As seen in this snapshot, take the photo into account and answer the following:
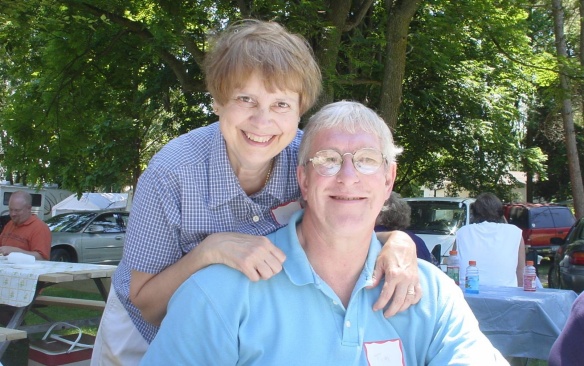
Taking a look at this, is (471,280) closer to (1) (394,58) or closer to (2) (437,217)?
(2) (437,217)

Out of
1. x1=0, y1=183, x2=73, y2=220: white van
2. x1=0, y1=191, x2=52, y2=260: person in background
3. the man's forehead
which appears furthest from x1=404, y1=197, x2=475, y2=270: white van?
x1=0, y1=183, x2=73, y2=220: white van

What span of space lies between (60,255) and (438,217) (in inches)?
357

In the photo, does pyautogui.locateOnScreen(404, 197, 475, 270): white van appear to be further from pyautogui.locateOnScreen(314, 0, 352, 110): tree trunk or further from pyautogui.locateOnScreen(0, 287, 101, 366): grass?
pyautogui.locateOnScreen(0, 287, 101, 366): grass

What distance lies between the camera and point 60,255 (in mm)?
14594

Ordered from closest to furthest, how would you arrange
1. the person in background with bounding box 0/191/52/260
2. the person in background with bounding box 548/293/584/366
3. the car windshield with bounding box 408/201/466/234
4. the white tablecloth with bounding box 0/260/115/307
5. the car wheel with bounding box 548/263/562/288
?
the person in background with bounding box 548/293/584/366 → the white tablecloth with bounding box 0/260/115/307 → the person in background with bounding box 0/191/52/260 → the car wheel with bounding box 548/263/562/288 → the car windshield with bounding box 408/201/466/234

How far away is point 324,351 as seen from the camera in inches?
70.1

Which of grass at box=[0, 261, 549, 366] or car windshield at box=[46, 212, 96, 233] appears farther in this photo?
car windshield at box=[46, 212, 96, 233]

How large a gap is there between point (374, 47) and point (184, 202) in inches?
336

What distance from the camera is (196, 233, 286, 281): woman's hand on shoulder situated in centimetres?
176

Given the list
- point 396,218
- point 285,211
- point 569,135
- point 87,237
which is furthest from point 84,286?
point 569,135

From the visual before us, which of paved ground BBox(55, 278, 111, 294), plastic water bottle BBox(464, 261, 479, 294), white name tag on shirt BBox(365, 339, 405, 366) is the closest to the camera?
white name tag on shirt BBox(365, 339, 405, 366)

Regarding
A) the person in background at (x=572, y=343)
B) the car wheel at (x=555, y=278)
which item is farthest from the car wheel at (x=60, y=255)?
the person in background at (x=572, y=343)

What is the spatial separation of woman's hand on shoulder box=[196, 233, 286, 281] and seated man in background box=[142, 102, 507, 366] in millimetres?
37

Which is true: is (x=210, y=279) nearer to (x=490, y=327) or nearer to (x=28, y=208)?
(x=490, y=327)
